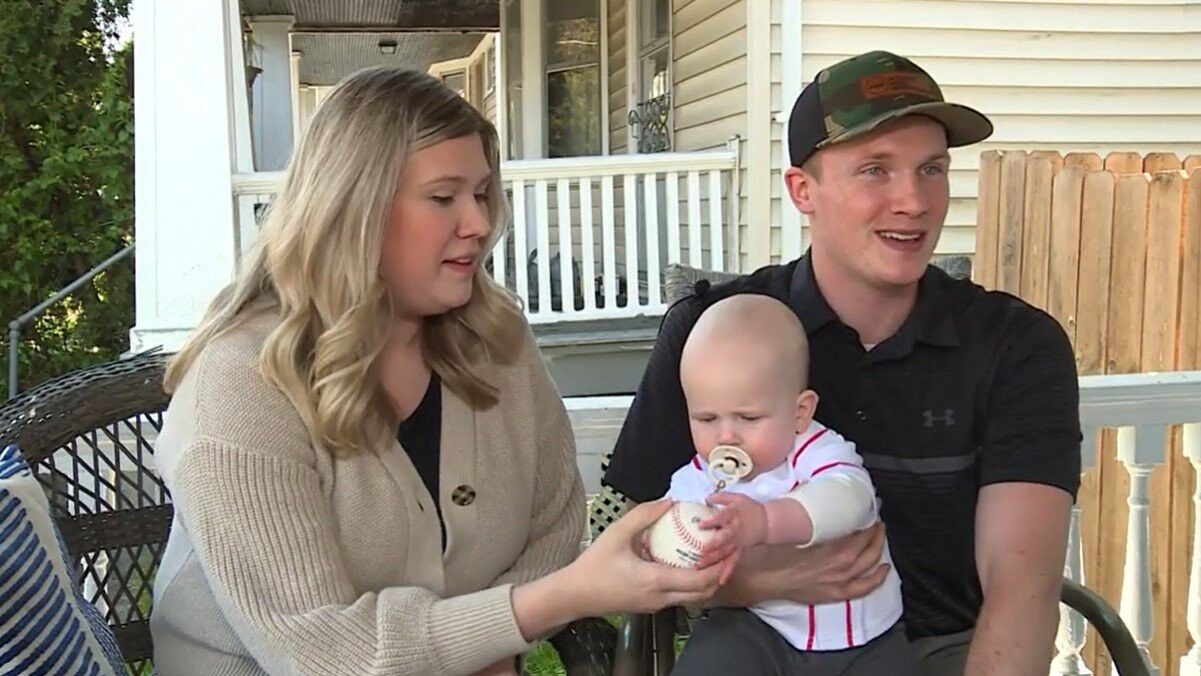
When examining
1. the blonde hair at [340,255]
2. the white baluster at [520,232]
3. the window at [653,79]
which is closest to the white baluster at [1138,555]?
the blonde hair at [340,255]

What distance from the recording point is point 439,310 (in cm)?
181

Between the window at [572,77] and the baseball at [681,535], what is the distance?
7.54m

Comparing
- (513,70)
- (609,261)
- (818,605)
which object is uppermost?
(513,70)

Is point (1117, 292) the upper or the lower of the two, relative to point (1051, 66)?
lower

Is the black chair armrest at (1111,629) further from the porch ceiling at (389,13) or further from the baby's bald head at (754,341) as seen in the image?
the porch ceiling at (389,13)

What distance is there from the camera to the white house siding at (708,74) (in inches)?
242

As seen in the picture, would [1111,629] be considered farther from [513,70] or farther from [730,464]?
[513,70]

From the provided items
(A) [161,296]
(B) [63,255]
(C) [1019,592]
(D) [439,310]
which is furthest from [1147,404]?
(B) [63,255]

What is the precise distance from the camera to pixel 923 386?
1.83 m

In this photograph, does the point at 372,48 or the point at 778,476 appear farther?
the point at 372,48

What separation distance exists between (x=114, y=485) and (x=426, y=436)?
585 mm

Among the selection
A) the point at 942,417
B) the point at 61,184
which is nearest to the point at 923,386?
the point at 942,417

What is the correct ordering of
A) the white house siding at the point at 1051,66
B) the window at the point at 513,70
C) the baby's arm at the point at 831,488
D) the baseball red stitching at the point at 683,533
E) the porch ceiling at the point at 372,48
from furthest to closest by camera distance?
1. the porch ceiling at the point at 372,48
2. the window at the point at 513,70
3. the white house siding at the point at 1051,66
4. the baby's arm at the point at 831,488
5. the baseball red stitching at the point at 683,533

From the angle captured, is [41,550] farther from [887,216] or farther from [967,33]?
[967,33]
